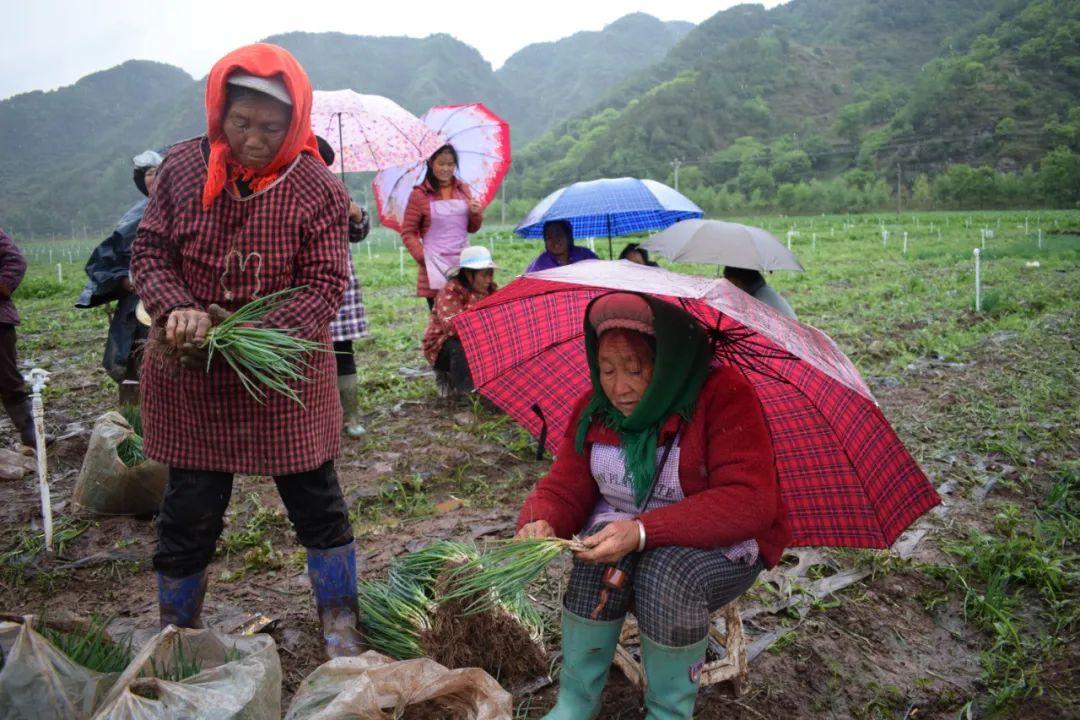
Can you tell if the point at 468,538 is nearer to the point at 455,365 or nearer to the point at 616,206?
the point at 455,365

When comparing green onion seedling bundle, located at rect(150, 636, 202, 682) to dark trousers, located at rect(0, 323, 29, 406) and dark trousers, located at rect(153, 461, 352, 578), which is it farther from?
dark trousers, located at rect(0, 323, 29, 406)

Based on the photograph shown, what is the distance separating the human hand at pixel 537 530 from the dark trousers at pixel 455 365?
12.2ft

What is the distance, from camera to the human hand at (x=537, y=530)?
1961mm

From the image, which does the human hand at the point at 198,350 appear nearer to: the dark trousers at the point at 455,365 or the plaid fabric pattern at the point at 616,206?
the dark trousers at the point at 455,365

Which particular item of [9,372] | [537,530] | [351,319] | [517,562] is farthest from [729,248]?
[9,372]

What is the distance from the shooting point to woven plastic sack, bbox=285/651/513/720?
166 centimetres

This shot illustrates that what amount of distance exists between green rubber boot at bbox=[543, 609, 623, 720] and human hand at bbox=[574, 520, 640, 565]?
0.25 m

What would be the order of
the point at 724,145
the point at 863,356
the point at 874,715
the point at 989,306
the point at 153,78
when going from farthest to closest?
the point at 153,78, the point at 724,145, the point at 989,306, the point at 863,356, the point at 874,715

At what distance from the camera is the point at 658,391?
190 cm

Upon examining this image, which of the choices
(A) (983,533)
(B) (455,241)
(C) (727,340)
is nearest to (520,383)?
(C) (727,340)

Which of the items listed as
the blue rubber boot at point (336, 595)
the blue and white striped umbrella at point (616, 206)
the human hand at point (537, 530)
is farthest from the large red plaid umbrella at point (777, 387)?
the blue and white striped umbrella at point (616, 206)

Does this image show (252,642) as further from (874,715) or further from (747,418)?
(874,715)

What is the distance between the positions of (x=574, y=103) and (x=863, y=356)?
158 metres

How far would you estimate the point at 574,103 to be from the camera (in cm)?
15638
